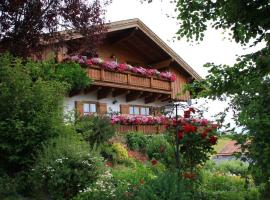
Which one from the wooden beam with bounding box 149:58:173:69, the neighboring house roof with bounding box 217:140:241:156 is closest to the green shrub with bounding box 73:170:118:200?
the neighboring house roof with bounding box 217:140:241:156

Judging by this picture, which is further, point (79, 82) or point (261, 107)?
point (79, 82)

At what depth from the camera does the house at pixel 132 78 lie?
21781 mm

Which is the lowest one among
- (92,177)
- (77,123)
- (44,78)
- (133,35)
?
(92,177)

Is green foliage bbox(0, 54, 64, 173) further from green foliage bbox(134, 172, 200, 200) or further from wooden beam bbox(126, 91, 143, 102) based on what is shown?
wooden beam bbox(126, 91, 143, 102)

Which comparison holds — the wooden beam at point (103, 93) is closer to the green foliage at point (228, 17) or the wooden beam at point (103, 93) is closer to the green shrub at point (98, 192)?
the green shrub at point (98, 192)

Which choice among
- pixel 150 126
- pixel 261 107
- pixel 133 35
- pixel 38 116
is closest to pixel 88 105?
pixel 150 126

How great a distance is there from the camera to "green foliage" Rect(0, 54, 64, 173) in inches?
449

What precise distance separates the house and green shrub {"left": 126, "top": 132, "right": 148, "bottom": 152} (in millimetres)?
665

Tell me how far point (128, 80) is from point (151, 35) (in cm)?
357

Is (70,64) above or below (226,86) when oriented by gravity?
above

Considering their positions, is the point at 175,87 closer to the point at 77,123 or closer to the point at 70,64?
the point at 70,64

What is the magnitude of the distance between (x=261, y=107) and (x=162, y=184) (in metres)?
3.36

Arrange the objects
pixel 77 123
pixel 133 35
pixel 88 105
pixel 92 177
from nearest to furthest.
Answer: pixel 92 177, pixel 77 123, pixel 88 105, pixel 133 35

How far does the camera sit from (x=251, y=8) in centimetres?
712
